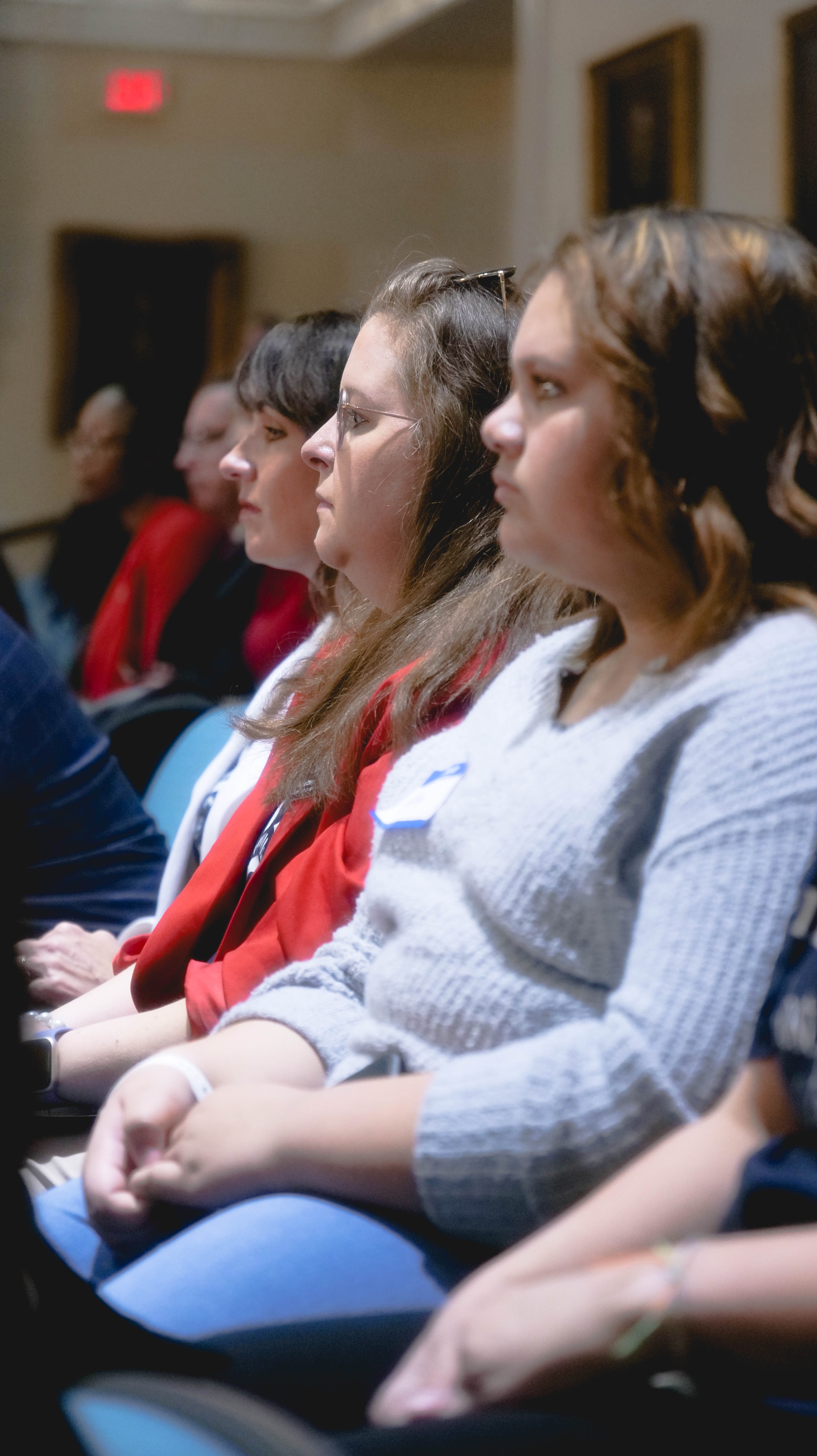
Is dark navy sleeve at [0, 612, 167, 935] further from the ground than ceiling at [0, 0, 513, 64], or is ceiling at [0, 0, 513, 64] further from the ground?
ceiling at [0, 0, 513, 64]

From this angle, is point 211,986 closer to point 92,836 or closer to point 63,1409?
point 63,1409

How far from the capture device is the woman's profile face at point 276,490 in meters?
1.96

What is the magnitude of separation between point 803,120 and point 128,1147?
302 cm

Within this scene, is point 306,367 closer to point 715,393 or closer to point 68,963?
point 68,963

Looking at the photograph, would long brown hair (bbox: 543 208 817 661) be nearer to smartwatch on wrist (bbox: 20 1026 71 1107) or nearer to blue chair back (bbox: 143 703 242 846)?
smartwatch on wrist (bbox: 20 1026 71 1107)

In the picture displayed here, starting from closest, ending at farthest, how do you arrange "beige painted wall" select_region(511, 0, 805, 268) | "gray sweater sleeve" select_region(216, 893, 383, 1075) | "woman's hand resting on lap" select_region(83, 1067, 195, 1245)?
1. "woman's hand resting on lap" select_region(83, 1067, 195, 1245)
2. "gray sweater sleeve" select_region(216, 893, 383, 1075)
3. "beige painted wall" select_region(511, 0, 805, 268)

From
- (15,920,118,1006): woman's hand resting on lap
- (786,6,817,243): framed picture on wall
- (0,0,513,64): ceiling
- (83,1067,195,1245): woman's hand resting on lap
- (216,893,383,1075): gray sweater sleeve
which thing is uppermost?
(0,0,513,64): ceiling

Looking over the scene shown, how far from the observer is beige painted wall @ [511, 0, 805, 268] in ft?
11.6

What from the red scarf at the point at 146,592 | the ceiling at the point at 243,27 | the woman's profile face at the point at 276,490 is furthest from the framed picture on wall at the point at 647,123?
the woman's profile face at the point at 276,490

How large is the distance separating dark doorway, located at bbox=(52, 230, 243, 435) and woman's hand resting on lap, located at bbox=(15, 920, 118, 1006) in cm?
444

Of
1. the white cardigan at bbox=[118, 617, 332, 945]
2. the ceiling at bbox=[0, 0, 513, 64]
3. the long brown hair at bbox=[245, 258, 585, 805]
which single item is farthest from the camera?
the ceiling at bbox=[0, 0, 513, 64]

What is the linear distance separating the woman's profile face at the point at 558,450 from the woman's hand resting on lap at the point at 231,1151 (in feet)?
1.38

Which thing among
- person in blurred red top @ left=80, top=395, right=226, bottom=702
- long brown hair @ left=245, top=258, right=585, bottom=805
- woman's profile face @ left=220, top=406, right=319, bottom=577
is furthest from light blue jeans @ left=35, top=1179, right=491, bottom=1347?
person in blurred red top @ left=80, top=395, right=226, bottom=702

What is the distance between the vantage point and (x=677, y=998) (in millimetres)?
872
